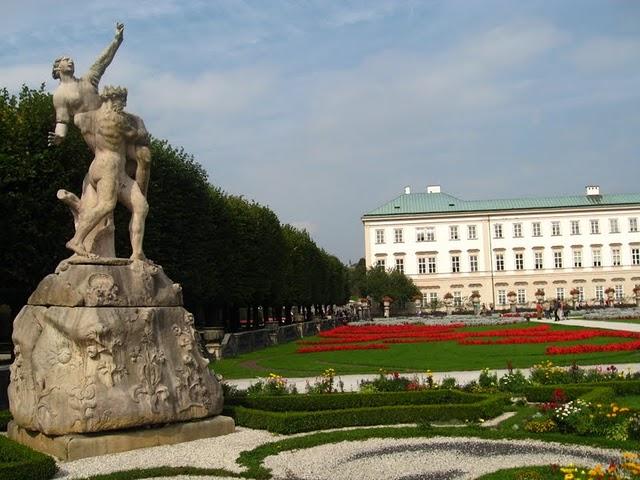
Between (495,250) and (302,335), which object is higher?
(495,250)

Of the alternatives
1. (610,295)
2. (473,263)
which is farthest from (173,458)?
(473,263)

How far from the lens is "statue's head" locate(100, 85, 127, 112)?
1126 centimetres

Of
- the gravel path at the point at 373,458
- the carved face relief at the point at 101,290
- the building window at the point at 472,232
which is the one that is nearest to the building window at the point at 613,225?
the building window at the point at 472,232

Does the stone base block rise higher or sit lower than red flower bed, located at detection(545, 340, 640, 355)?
higher

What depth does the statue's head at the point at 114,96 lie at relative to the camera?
11.3 metres

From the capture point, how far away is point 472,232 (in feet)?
281

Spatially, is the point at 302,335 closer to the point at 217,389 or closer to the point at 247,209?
the point at 247,209

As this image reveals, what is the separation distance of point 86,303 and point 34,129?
1354 cm

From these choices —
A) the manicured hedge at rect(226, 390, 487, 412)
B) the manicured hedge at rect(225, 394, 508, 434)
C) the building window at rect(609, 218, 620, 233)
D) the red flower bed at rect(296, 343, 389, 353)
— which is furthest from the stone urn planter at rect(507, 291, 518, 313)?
the manicured hedge at rect(225, 394, 508, 434)

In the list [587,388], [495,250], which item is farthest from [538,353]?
[495,250]

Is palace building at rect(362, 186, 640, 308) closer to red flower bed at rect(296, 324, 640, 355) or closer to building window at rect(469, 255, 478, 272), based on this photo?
building window at rect(469, 255, 478, 272)

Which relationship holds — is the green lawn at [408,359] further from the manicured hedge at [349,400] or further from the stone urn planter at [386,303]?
the stone urn planter at [386,303]

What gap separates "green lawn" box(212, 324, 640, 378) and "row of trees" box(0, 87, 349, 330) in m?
5.39

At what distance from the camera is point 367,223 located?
86.9 metres
